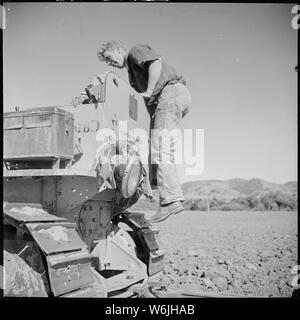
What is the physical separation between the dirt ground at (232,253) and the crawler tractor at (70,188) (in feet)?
4.21

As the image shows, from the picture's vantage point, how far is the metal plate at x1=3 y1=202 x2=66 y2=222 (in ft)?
9.72

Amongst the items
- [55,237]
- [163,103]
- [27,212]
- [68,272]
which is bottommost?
[68,272]

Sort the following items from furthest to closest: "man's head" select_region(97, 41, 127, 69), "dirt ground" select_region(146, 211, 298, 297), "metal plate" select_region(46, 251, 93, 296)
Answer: "dirt ground" select_region(146, 211, 298, 297), "man's head" select_region(97, 41, 127, 69), "metal plate" select_region(46, 251, 93, 296)

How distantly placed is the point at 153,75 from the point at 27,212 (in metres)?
1.31

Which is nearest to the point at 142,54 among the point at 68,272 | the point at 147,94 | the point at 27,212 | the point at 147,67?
the point at 147,67

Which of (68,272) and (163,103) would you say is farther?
(163,103)

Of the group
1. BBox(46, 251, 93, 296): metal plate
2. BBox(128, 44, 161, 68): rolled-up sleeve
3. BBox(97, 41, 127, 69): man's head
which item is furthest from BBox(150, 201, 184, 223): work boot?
BBox(97, 41, 127, 69): man's head

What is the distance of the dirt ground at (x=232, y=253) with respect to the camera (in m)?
4.89

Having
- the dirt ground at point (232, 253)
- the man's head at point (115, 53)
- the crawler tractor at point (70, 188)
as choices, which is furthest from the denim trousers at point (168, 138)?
the dirt ground at point (232, 253)

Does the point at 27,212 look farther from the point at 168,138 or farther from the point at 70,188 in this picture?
the point at 168,138

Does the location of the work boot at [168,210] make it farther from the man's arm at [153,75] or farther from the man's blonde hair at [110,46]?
the man's blonde hair at [110,46]

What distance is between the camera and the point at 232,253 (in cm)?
721

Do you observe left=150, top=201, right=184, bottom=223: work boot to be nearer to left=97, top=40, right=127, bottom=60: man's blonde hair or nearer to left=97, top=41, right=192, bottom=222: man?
left=97, top=41, right=192, bottom=222: man
